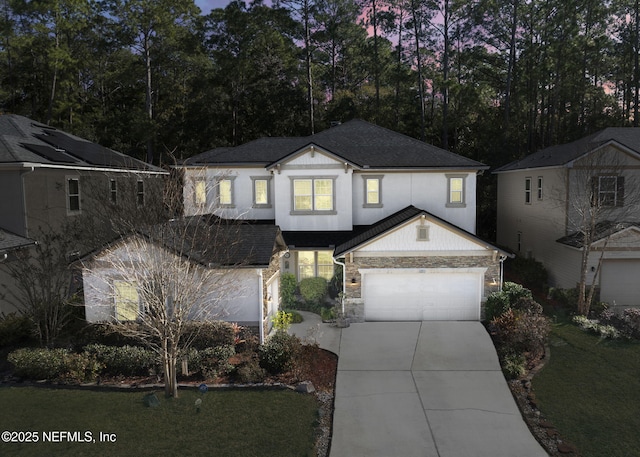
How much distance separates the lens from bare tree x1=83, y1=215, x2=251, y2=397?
10875 millimetres

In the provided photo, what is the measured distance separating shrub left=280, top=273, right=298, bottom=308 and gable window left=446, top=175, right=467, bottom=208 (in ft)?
27.1

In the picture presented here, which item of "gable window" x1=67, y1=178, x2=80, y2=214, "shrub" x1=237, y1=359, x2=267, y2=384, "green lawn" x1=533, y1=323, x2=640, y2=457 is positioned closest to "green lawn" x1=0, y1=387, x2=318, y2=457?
"shrub" x1=237, y1=359, x2=267, y2=384

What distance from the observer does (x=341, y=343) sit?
15.4 meters

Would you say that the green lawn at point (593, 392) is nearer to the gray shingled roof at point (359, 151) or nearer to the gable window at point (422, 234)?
the gable window at point (422, 234)

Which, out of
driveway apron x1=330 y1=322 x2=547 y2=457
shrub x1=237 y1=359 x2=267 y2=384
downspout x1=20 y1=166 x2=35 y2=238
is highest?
Result: downspout x1=20 y1=166 x2=35 y2=238

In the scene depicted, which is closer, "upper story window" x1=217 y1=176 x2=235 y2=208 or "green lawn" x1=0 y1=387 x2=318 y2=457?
"green lawn" x1=0 y1=387 x2=318 y2=457

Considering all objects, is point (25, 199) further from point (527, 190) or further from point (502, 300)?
point (527, 190)

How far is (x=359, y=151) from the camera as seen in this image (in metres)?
22.8

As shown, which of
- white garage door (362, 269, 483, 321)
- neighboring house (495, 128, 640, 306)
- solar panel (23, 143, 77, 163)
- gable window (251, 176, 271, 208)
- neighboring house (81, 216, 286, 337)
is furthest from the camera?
gable window (251, 176, 271, 208)

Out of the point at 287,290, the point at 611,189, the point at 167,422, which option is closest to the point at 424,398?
the point at 167,422

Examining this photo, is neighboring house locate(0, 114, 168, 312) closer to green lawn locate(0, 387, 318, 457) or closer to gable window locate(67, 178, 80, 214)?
gable window locate(67, 178, 80, 214)

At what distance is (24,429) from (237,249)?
757cm

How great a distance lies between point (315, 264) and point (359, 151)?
21.8ft

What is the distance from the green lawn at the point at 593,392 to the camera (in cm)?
973
